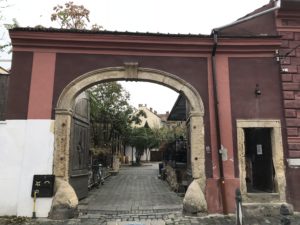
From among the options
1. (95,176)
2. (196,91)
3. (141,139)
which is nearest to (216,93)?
(196,91)

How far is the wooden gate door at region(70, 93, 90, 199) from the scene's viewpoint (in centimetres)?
871

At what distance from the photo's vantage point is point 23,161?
7699mm

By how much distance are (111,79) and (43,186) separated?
3.19m

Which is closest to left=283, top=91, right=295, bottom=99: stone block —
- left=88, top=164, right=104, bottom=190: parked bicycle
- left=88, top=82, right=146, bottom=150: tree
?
left=88, top=164, right=104, bottom=190: parked bicycle

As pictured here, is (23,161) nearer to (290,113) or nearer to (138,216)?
(138,216)

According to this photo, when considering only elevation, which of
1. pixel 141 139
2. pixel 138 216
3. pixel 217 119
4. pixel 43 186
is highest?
pixel 141 139

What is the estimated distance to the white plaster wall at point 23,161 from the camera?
752 cm

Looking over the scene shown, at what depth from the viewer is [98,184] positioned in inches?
572

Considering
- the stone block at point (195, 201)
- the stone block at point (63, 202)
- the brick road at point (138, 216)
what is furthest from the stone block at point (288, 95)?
the stone block at point (63, 202)

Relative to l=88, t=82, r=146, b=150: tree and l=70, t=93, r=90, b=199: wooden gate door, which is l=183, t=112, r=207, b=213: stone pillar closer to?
l=70, t=93, r=90, b=199: wooden gate door

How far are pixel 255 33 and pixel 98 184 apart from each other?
9688mm

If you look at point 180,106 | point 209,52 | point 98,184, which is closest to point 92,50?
point 209,52

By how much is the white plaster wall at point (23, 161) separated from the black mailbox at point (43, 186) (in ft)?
A: 0.35

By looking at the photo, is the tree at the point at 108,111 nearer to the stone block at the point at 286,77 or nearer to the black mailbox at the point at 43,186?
the black mailbox at the point at 43,186
